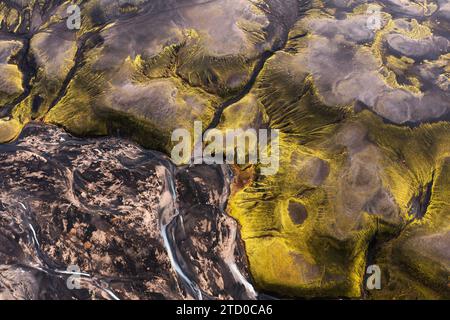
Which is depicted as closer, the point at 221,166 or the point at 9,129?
the point at 221,166

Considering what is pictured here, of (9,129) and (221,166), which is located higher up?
(9,129)

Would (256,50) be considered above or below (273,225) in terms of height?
above

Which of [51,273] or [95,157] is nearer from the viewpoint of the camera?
[51,273]

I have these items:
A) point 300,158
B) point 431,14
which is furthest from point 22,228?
point 431,14

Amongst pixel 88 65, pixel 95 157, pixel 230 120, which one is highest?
pixel 88 65

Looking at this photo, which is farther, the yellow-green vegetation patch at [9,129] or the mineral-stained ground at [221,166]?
the yellow-green vegetation patch at [9,129]

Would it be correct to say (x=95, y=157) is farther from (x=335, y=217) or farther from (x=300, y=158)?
(x=335, y=217)

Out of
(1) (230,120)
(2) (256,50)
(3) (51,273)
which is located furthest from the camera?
(2) (256,50)

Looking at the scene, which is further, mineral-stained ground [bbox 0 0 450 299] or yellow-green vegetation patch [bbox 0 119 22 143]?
yellow-green vegetation patch [bbox 0 119 22 143]
